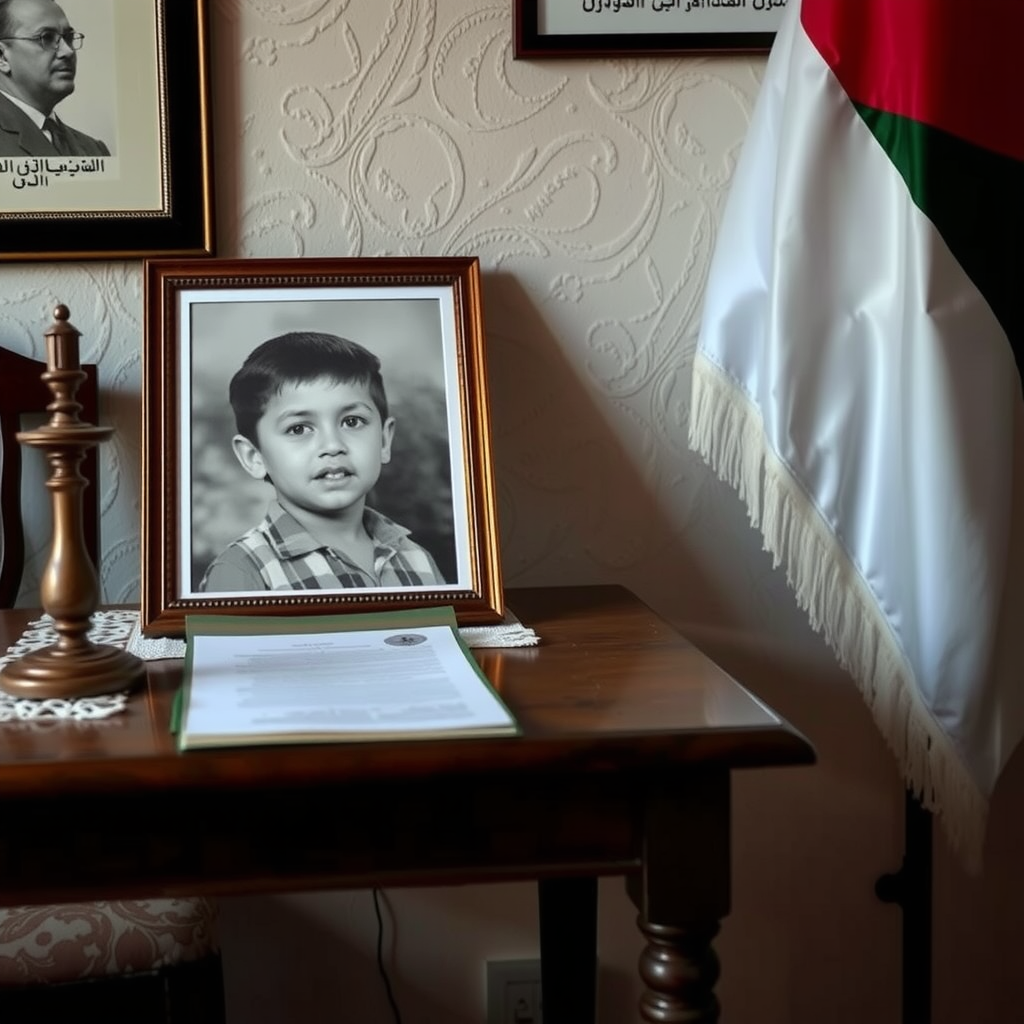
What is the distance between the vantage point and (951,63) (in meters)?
1.05

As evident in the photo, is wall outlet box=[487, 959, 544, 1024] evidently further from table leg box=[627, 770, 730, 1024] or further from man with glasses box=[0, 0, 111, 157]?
man with glasses box=[0, 0, 111, 157]

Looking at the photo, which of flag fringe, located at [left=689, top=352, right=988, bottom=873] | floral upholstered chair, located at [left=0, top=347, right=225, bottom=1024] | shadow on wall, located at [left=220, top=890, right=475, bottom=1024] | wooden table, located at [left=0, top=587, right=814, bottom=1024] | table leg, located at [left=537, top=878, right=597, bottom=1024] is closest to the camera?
wooden table, located at [left=0, top=587, right=814, bottom=1024]

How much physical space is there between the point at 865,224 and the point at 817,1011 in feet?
3.07

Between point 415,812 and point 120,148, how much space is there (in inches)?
32.1

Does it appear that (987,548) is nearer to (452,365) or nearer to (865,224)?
(865,224)

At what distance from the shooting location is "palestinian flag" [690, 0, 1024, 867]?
3.44ft

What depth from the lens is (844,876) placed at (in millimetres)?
1410

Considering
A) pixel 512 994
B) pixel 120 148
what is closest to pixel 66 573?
pixel 120 148

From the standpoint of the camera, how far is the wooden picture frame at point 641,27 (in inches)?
49.3

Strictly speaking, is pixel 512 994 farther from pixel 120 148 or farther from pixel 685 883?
pixel 120 148


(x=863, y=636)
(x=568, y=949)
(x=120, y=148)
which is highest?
(x=120, y=148)

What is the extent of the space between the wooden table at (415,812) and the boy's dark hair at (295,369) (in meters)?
0.41

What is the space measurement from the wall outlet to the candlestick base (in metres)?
0.70

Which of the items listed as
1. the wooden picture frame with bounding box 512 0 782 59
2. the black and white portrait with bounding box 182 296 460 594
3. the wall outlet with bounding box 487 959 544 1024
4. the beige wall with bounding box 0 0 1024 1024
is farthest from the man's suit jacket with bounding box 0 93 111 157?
the wall outlet with bounding box 487 959 544 1024
